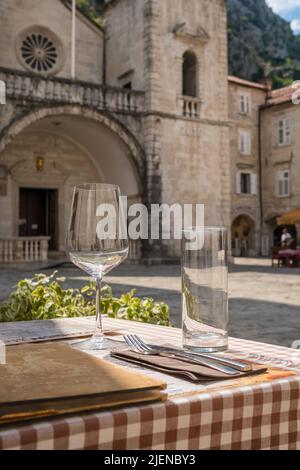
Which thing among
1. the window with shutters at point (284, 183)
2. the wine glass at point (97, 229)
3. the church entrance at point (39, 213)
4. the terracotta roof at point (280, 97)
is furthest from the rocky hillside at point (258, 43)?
the wine glass at point (97, 229)

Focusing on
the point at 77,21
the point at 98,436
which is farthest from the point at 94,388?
the point at 77,21

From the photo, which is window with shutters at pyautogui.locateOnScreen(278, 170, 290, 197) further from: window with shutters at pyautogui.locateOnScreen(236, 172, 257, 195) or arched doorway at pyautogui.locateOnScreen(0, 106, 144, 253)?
arched doorway at pyautogui.locateOnScreen(0, 106, 144, 253)

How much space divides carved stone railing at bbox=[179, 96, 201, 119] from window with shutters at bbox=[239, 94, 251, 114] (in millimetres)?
10549

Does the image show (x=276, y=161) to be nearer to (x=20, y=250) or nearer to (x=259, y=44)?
(x=20, y=250)

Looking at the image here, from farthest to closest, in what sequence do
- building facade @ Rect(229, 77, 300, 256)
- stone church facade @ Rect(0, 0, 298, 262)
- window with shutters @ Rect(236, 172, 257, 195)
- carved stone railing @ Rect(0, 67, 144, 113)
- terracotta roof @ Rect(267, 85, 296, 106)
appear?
1. window with shutters @ Rect(236, 172, 257, 195)
2. building facade @ Rect(229, 77, 300, 256)
3. terracotta roof @ Rect(267, 85, 296, 106)
4. stone church facade @ Rect(0, 0, 298, 262)
5. carved stone railing @ Rect(0, 67, 144, 113)

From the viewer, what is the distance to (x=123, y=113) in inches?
747

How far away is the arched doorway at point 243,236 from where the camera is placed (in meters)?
30.7

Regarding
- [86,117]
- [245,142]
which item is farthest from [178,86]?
[245,142]

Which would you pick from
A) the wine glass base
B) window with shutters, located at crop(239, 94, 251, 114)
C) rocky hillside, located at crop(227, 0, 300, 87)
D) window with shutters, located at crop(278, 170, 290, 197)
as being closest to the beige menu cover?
the wine glass base

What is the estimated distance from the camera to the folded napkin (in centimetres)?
119

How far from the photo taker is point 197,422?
1.07 meters

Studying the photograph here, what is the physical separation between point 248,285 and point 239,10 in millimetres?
55393

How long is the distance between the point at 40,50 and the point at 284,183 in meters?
16.0

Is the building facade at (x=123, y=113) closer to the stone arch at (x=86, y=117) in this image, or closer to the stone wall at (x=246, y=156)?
the stone arch at (x=86, y=117)
